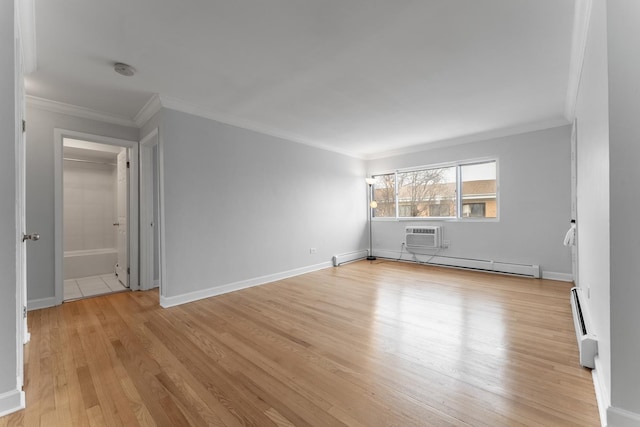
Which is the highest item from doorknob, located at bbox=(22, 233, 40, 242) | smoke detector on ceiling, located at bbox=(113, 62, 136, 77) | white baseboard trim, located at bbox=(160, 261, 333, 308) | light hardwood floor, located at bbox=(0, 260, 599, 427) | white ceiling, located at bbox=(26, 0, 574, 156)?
white ceiling, located at bbox=(26, 0, 574, 156)

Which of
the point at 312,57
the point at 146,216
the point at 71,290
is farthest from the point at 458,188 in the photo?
the point at 71,290

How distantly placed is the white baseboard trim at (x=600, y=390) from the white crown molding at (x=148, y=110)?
438cm

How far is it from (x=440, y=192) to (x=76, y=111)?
599 centimetres

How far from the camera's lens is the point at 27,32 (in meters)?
1.95

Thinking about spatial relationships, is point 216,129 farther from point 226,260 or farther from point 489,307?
point 489,307

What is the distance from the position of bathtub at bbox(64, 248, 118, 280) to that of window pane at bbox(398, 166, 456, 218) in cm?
593

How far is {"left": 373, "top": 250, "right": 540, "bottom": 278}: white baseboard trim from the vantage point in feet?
14.2

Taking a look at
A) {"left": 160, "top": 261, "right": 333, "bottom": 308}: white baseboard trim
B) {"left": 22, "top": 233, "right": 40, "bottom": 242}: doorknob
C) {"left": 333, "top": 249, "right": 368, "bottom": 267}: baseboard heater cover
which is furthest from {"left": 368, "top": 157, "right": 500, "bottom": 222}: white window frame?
{"left": 22, "top": 233, "right": 40, "bottom": 242}: doorknob

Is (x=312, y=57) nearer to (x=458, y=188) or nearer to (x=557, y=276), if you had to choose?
(x=458, y=188)

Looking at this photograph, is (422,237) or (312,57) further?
(422,237)

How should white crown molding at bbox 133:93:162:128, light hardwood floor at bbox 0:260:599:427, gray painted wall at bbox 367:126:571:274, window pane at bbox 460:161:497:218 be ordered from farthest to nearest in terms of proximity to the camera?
window pane at bbox 460:161:497:218
gray painted wall at bbox 367:126:571:274
white crown molding at bbox 133:93:162:128
light hardwood floor at bbox 0:260:599:427

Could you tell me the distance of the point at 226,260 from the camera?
3723mm

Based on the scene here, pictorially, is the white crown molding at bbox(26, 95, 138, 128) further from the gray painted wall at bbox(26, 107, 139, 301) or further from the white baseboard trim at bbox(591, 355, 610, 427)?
the white baseboard trim at bbox(591, 355, 610, 427)

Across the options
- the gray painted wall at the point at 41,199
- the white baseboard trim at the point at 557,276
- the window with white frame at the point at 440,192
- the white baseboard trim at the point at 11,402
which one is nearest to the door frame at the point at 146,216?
the gray painted wall at the point at 41,199
